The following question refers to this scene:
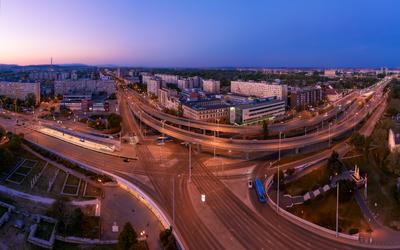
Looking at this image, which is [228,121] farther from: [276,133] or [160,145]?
[160,145]

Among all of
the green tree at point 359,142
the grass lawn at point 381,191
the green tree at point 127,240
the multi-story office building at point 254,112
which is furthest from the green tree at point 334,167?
the multi-story office building at point 254,112

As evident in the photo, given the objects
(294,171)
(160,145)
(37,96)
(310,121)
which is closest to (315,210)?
(294,171)

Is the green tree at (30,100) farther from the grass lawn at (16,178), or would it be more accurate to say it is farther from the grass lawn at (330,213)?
the grass lawn at (330,213)

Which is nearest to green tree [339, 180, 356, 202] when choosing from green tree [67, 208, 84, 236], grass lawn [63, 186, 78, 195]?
green tree [67, 208, 84, 236]

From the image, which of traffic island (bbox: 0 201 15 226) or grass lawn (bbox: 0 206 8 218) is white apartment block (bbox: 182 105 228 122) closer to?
traffic island (bbox: 0 201 15 226)

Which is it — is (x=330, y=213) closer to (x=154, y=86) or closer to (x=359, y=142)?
(x=359, y=142)

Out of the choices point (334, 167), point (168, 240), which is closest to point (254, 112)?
point (334, 167)
